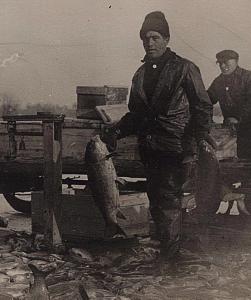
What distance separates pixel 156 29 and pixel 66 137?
5.94ft

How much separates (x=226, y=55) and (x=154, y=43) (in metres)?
2.28

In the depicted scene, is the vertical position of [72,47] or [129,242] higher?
[72,47]

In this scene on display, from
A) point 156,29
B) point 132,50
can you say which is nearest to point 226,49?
point 132,50

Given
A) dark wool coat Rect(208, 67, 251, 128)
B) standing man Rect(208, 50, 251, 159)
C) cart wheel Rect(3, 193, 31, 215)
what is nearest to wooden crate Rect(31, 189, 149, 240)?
standing man Rect(208, 50, 251, 159)

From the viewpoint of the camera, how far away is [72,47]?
7445 mm

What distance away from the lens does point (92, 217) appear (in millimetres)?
5723

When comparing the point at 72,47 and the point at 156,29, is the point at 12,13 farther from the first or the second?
the point at 156,29

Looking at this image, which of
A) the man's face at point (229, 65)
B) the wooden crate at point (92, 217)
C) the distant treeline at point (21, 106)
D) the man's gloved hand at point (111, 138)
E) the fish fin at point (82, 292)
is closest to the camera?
the fish fin at point (82, 292)

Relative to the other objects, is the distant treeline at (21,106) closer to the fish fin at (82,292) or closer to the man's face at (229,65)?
the man's face at (229,65)

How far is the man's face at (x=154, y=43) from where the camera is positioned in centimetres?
486

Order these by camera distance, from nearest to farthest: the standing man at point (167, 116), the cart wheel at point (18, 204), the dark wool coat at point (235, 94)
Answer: the standing man at point (167, 116) → the dark wool coat at point (235, 94) → the cart wheel at point (18, 204)

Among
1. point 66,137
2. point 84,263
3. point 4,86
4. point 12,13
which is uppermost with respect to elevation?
point 12,13

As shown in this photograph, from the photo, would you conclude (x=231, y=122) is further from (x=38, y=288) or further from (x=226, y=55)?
(x=38, y=288)

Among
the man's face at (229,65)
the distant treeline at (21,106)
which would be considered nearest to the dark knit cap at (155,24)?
the man's face at (229,65)
